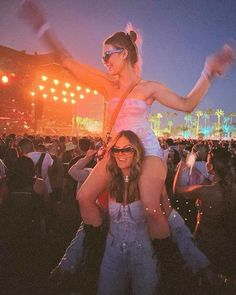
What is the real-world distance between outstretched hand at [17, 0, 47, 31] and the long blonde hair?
1.37 metres

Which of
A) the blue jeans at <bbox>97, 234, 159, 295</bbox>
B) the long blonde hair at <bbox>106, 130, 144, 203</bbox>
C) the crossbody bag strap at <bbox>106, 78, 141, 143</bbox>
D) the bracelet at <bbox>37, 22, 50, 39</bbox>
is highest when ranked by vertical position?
the bracelet at <bbox>37, 22, 50, 39</bbox>

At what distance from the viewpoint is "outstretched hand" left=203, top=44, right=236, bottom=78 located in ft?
11.2

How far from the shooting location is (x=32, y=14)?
3.63 m

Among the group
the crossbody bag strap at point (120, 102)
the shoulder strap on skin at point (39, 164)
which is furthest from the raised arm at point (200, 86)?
the shoulder strap on skin at point (39, 164)

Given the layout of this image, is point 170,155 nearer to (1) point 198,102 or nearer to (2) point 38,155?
(2) point 38,155

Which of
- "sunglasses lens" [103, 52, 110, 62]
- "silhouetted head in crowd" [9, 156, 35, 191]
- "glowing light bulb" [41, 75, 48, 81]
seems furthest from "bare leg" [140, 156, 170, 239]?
"glowing light bulb" [41, 75, 48, 81]

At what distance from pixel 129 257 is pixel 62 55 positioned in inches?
84.0

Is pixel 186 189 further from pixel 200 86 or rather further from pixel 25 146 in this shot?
pixel 25 146

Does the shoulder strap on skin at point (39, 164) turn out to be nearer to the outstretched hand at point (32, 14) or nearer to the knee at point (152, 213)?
the outstretched hand at point (32, 14)

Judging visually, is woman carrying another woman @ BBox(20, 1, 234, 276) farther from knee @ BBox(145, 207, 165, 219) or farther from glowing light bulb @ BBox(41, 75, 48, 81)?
glowing light bulb @ BBox(41, 75, 48, 81)

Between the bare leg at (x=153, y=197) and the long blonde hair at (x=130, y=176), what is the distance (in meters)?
0.06

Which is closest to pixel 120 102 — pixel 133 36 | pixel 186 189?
pixel 133 36

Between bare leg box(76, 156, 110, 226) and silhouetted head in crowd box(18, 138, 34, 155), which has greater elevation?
silhouetted head in crowd box(18, 138, 34, 155)

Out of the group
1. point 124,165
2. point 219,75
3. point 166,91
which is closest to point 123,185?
point 124,165
